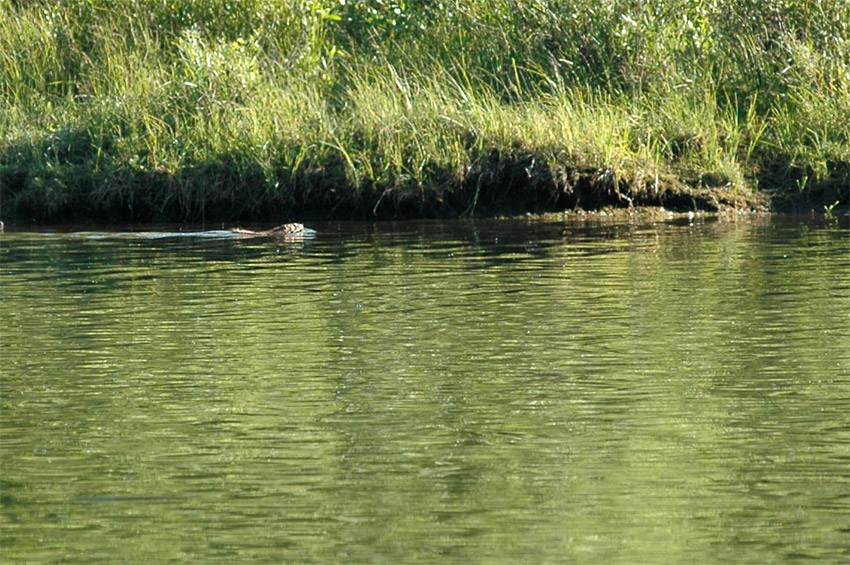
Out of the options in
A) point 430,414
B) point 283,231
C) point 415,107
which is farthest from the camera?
point 415,107

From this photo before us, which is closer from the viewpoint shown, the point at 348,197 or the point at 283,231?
the point at 283,231

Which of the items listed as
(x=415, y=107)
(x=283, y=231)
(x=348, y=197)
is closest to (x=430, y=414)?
(x=283, y=231)

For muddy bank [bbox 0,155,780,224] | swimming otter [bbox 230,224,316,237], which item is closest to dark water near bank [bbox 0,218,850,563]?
swimming otter [bbox 230,224,316,237]

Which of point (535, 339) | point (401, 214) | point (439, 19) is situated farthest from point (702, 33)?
point (535, 339)

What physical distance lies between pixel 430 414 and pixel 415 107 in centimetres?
1012

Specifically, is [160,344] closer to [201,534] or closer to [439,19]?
[201,534]

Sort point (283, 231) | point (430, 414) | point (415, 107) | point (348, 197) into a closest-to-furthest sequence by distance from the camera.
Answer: point (430, 414) → point (283, 231) → point (348, 197) → point (415, 107)

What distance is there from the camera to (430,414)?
6277 mm

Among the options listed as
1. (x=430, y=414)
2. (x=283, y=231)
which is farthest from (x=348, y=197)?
(x=430, y=414)

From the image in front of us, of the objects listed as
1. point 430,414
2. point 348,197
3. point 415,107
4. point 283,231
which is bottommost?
point 430,414

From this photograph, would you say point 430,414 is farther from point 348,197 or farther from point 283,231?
point 348,197

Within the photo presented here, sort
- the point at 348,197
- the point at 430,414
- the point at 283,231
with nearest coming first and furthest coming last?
the point at 430,414
the point at 283,231
the point at 348,197

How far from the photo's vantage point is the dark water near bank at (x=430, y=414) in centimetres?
473

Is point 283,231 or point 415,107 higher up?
point 415,107
